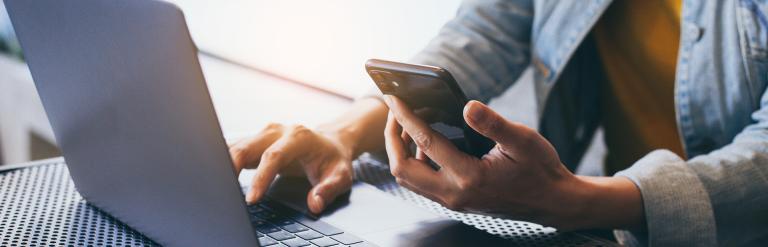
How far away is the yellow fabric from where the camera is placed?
107cm

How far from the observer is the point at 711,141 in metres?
0.97

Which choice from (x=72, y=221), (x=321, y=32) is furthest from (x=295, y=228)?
(x=321, y=32)

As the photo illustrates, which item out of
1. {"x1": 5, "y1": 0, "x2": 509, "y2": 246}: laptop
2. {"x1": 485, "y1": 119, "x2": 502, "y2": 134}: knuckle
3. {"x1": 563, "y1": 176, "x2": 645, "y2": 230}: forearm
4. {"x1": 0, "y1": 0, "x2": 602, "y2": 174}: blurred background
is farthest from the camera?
{"x1": 0, "y1": 0, "x2": 602, "y2": 174}: blurred background

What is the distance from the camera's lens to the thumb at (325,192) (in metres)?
0.68

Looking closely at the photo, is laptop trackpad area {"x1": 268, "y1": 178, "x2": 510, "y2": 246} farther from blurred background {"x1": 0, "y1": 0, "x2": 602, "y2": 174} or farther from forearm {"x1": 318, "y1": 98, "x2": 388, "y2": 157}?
blurred background {"x1": 0, "y1": 0, "x2": 602, "y2": 174}

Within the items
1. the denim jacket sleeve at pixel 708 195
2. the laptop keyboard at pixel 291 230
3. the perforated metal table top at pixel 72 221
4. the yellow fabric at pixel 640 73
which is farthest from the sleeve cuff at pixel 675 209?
the yellow fabric at pixel 640 73

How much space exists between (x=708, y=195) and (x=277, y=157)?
1.51ft

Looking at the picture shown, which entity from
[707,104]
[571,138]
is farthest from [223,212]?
[571,138]

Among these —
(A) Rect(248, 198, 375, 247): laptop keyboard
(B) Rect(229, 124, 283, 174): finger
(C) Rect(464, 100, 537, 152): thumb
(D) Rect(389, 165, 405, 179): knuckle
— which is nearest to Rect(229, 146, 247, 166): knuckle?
(B) Rect(229, 124, 283, 174): finger

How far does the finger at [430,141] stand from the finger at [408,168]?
36 mm

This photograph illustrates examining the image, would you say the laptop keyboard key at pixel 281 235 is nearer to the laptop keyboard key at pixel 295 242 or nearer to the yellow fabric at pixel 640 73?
the laptop keyboard key at pixel 295 242

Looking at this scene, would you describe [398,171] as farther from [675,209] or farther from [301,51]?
[301,51]

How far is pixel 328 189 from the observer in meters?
0.70

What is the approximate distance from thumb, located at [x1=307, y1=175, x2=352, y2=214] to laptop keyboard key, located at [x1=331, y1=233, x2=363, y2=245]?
0.22ft
